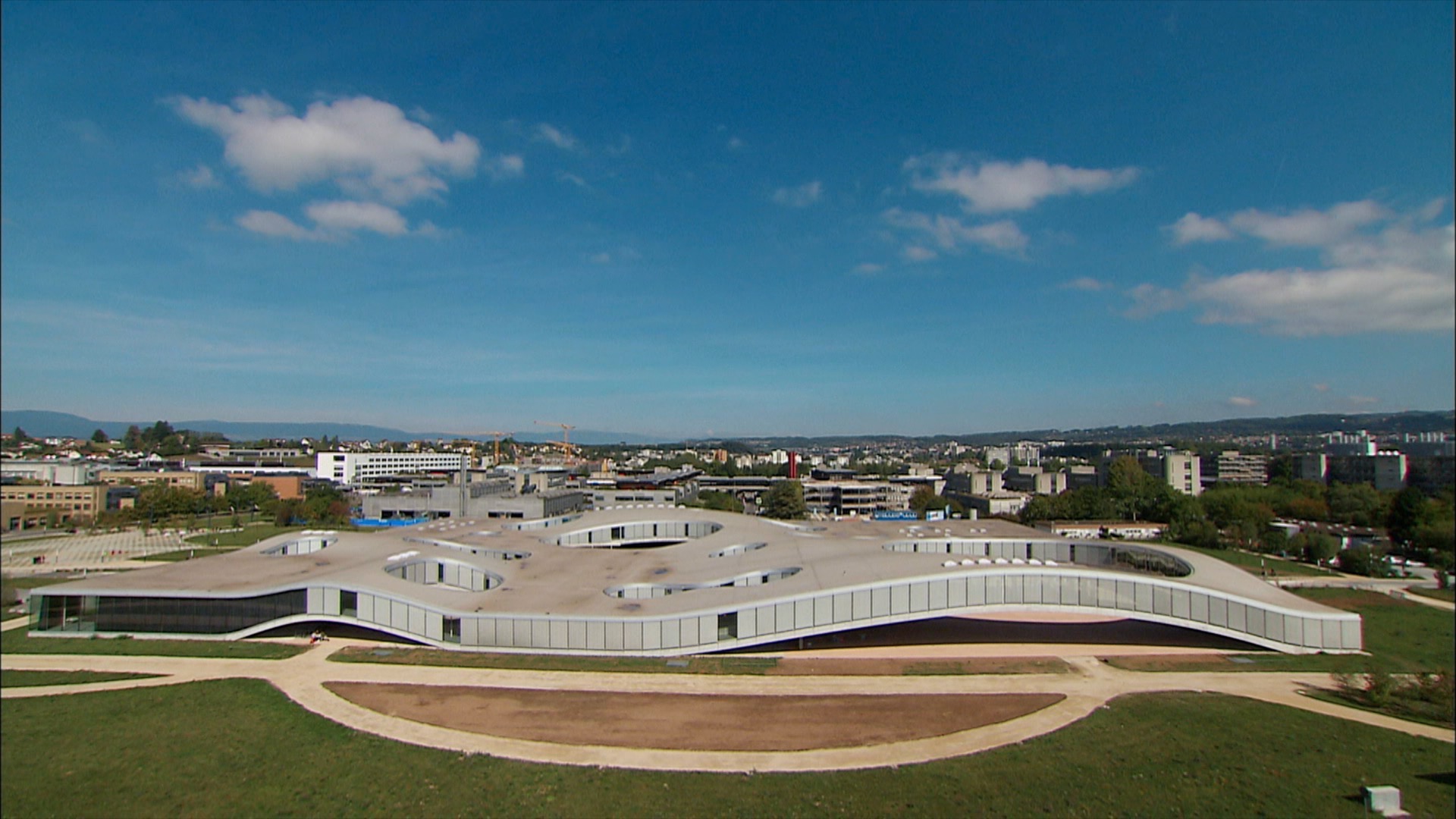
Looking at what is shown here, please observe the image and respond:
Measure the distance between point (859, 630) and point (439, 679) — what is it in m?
18.7

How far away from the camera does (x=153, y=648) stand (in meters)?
32.0

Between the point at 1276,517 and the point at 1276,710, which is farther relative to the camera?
the point at 1276,517

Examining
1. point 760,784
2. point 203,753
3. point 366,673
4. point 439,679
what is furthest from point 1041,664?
point 203,753

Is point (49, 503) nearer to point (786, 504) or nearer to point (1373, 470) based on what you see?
point (786, 504)

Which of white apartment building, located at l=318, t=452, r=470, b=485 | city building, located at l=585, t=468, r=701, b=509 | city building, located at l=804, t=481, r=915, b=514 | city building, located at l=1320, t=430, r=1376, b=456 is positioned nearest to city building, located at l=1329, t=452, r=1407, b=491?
city building, located at l=1320, t=430, r=1376, b=456

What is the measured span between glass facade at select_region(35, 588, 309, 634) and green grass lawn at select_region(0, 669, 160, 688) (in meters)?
5.42

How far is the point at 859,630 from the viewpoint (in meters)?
34.2

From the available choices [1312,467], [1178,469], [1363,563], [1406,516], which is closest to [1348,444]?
[1312,467]

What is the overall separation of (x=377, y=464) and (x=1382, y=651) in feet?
534

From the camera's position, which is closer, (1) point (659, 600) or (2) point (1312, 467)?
(1) point (659, 600)

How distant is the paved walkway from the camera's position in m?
20.0

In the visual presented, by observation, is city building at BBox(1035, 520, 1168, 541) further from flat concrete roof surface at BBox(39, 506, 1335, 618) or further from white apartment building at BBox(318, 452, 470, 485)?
white apartment building at BBox(318, 452, 470, 485)

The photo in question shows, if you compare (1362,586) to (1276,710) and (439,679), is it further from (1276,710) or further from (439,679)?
(439,679)

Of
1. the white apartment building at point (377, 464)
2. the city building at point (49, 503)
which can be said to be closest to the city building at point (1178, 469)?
the white apartment building at point (377, 464)
